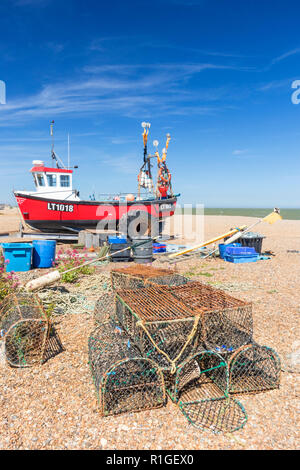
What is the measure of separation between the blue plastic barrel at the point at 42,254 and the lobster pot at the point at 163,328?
5899 mm

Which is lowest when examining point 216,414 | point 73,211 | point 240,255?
point 216,414

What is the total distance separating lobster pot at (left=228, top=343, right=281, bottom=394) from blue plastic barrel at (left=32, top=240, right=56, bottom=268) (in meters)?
7.14

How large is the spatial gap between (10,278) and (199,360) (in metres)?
3.96

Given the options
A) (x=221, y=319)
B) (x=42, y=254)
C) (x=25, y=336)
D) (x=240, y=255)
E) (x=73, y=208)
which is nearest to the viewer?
(x=221, y=319)

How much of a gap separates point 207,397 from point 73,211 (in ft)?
47.8

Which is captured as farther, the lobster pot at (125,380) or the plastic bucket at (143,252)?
the plastic bucket at (143,252)

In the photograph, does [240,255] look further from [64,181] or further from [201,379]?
[64,181]

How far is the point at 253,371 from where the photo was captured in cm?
379

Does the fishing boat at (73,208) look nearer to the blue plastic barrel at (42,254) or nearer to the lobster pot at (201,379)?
the blue plastic barrel at (42,254)

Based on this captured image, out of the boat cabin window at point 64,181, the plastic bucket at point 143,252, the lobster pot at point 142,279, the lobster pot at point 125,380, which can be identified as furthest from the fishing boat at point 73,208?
the lobster pot at point 125,380

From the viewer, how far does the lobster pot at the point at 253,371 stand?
138 inches

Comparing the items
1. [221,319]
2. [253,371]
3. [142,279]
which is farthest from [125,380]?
[142,279]

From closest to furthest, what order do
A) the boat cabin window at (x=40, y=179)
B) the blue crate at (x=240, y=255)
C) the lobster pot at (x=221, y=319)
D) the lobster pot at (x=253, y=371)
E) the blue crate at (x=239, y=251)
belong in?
the lobster pot at (x=253, y=371)
the lobster pot at (x=221, y=319)
the blue crate at (x=240, y=255)
the blue crate at (x=239, y=251)
the boat cabin window at (x=40, y=179)

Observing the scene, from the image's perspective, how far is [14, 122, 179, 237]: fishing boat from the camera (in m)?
16.4
